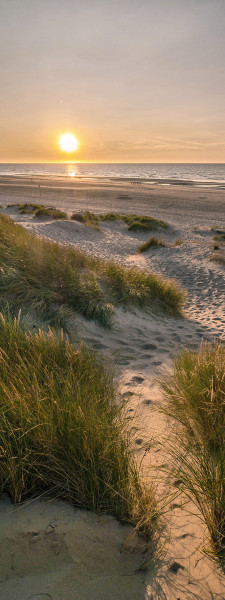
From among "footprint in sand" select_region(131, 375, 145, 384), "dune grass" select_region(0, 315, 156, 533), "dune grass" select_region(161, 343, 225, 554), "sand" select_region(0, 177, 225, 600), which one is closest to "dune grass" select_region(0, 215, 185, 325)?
"sand" select_region(0, 177, 225, 600)

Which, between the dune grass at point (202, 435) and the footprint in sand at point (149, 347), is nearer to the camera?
the dune grass at point (202, 435)

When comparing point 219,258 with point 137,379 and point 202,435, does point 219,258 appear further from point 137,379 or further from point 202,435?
point 202,435

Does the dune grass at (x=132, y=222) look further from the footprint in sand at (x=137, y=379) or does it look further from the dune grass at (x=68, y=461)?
the dune grass at (x=68, y=461)

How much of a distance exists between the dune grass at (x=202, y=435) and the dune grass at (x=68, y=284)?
218cm

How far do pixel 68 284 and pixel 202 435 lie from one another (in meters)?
3.46

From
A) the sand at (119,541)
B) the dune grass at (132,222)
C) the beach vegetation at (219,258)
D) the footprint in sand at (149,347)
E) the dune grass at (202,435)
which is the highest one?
the dune grass at (132,222)

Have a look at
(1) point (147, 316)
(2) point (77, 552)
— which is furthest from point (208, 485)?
(1) point (147, 316)

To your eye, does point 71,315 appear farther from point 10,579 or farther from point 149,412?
point 10,579

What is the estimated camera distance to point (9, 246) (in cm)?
598

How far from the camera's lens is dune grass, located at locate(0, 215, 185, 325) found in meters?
4.86

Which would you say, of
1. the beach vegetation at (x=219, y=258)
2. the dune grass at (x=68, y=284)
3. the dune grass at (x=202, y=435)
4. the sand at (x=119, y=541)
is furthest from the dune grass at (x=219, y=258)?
the dune grass at (x=202, y=435)

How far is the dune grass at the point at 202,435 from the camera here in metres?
1.73

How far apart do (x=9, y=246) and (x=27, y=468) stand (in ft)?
15.4

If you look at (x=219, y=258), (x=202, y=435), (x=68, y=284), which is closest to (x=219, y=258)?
(x=219, y=258)
